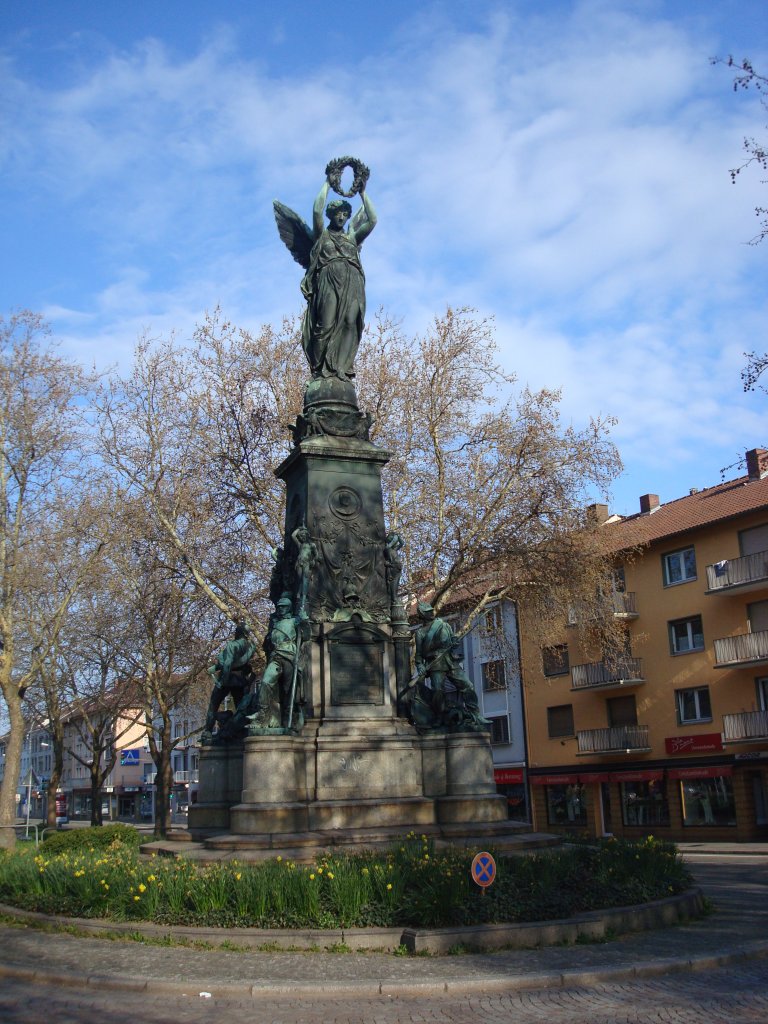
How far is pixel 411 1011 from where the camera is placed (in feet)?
24.4

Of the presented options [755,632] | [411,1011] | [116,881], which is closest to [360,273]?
[116,881]

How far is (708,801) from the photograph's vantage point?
34.8 metres

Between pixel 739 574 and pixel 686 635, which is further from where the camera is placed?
pixel 686 635

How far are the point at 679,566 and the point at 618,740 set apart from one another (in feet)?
22.6

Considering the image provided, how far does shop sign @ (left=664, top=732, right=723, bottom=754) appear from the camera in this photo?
34.3 meters

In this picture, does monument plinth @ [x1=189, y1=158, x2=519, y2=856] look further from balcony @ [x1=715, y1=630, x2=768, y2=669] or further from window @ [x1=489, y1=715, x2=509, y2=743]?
window @ [x1=489, y1=715, x2=509, y2=743]

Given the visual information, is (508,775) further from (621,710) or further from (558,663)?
(621,710)

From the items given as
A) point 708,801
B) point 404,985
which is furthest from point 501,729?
point 404,985

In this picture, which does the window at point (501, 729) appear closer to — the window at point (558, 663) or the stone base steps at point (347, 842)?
the window at point (558, 663)

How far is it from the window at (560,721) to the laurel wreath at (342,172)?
30063 mm

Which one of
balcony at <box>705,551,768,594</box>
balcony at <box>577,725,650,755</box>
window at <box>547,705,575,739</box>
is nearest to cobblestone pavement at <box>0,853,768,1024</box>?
balcony at <box>705,551,768,594</box>

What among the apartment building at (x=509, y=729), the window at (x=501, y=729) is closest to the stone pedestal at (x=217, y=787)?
the apartment building at (x=509, y=729)

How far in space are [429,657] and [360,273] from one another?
6236 millimetres

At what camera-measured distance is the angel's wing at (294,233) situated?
55.0ft
